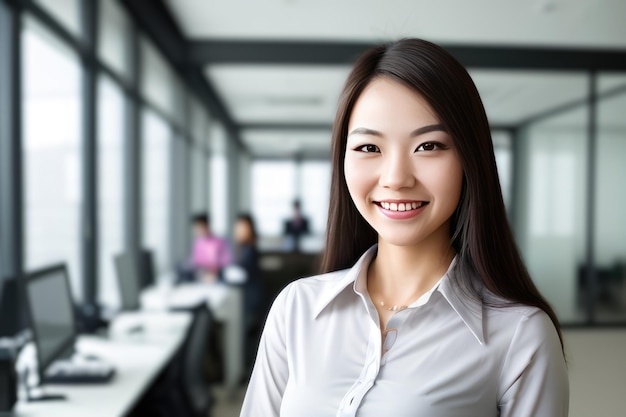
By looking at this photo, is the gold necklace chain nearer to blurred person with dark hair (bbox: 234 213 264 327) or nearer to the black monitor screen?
the black monitor screen

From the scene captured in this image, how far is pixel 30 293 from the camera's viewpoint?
186 cm

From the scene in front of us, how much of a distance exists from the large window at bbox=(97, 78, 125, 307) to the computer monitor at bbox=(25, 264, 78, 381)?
4.92ft

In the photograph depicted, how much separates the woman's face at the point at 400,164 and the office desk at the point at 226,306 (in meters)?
3.07

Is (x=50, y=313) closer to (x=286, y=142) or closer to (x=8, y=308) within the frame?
(x=8, y=308)

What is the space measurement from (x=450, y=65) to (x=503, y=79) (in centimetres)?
584

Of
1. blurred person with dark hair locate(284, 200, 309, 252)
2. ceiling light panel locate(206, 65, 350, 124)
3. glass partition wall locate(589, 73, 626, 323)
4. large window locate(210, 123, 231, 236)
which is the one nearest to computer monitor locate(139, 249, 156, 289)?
ceiling light panel locate(206, 65, 350, 124)

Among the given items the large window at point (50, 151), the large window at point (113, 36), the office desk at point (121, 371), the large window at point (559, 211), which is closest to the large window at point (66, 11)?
the large window at point (50, 151)

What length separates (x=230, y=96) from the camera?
27.1ft

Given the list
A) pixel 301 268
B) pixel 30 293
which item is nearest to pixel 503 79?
pixel 301 268

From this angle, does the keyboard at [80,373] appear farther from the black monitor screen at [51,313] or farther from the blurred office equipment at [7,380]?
the blurred office equipment at [7,380]

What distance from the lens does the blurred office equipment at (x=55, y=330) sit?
6.22ft

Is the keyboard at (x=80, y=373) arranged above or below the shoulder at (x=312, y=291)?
below

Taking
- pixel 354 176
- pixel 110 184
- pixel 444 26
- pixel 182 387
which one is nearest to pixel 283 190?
pixel 444 26

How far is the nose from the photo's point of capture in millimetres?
824
